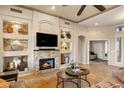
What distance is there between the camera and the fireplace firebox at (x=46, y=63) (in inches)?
216

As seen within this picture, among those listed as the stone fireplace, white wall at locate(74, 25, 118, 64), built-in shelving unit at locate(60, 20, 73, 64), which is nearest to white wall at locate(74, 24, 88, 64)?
white wall at locate(74, 25, 118, 64)

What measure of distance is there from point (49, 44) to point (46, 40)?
0.89ft

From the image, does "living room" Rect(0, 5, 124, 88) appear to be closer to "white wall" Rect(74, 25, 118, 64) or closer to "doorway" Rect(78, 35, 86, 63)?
"white wall" Rect(74, 25, 118, 64)

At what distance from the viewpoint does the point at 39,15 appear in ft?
17.8

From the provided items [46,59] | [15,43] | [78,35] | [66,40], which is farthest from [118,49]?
[15,43]

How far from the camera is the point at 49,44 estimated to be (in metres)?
5.83

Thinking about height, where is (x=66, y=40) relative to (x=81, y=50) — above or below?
above

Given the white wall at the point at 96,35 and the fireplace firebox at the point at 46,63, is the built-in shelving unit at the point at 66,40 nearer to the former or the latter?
the white wall at the point at 96,35

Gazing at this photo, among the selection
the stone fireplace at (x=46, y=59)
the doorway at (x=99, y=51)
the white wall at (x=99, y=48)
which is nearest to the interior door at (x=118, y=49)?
the doorway at (x=99, y=51)

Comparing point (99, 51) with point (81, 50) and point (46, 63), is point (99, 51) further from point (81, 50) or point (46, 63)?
point (46, 63)

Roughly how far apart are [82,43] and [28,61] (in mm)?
4650

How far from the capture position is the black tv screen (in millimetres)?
5345

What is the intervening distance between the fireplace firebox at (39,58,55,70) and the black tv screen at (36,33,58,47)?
2.38 feet
